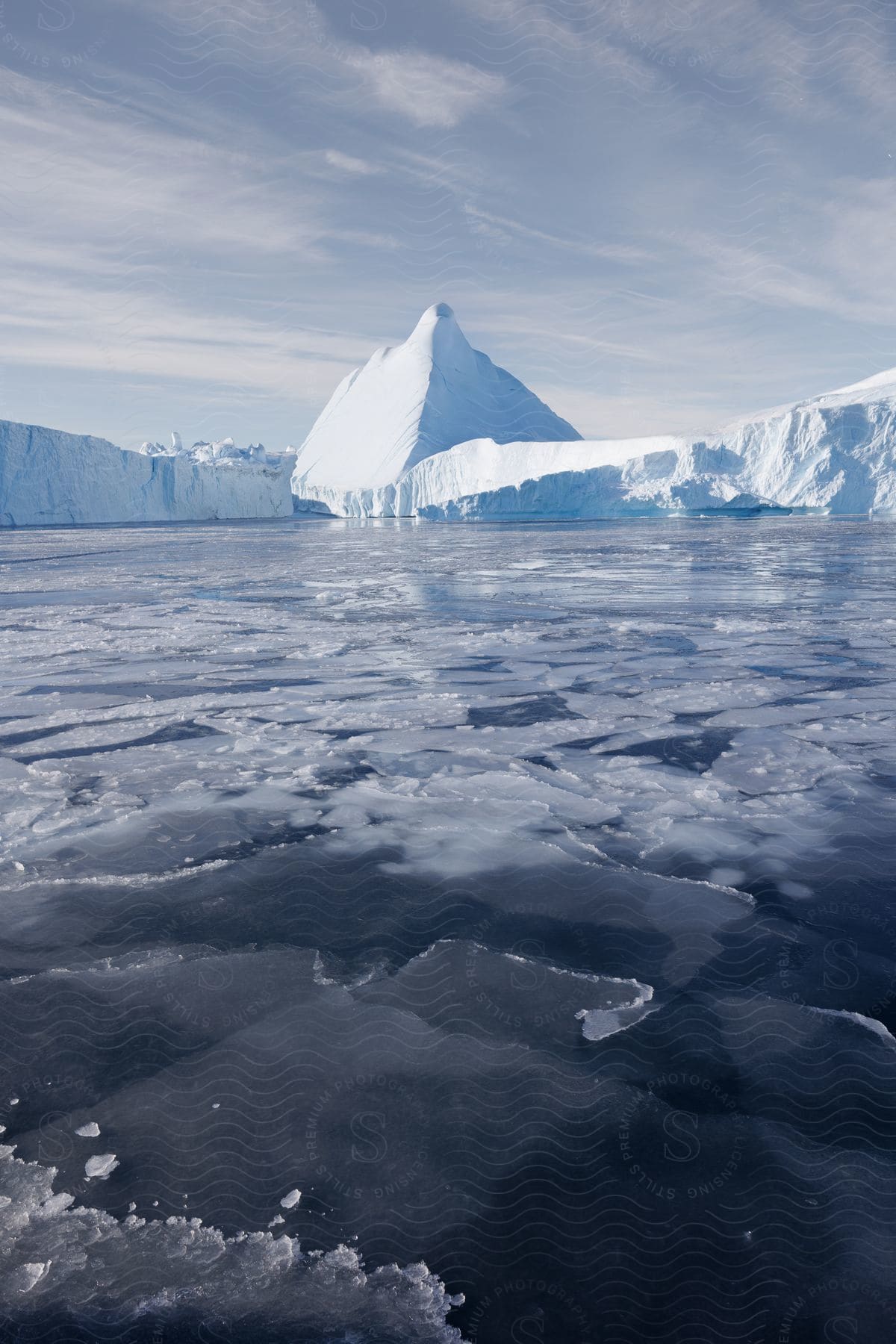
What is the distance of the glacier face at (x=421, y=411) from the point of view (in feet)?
370

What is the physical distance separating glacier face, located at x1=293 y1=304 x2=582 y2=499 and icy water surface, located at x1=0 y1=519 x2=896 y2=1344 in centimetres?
10373

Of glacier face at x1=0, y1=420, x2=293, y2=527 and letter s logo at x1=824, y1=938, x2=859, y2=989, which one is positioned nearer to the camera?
letter s logo at x1=824, y1=938, x2=859, y2=989

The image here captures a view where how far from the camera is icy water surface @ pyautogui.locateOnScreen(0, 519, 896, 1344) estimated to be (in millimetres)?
1745

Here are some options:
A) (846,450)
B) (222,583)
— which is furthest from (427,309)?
(222,583)

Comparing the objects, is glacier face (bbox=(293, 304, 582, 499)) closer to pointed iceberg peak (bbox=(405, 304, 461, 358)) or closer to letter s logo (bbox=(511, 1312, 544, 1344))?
pointed iceberg peak (bbox=(405, 304, 461, 358))

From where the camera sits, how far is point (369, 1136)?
2117 millimetres

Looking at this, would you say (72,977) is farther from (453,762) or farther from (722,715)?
(722,715)

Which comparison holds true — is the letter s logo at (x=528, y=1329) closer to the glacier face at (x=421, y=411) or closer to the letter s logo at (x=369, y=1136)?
the letter s logo at (x=369, y=1136)

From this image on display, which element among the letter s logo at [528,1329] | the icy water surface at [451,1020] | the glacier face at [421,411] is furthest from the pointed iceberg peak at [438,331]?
the letter s logo at [528,1329]

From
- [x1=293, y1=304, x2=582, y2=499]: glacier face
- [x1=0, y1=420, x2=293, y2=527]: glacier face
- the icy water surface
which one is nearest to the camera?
the icy water surface

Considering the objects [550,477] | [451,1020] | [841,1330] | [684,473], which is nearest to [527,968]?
[451,1020]

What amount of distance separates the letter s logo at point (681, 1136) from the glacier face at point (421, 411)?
349 feet

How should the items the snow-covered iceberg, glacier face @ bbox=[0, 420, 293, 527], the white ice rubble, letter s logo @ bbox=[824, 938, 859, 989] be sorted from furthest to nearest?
the snow-covered iceberg → the white ice rubble → glacier face @ bbox=[0, 420, 293, 527] → letter s logo @ bbox=[824, 938, 859, 989]

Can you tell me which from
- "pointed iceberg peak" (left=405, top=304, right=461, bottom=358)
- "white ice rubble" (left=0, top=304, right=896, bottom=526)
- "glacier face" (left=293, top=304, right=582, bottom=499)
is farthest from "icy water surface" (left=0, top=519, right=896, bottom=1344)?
"pointed iceberg peak" (left=405, top=304, right=461, bottom=358)
